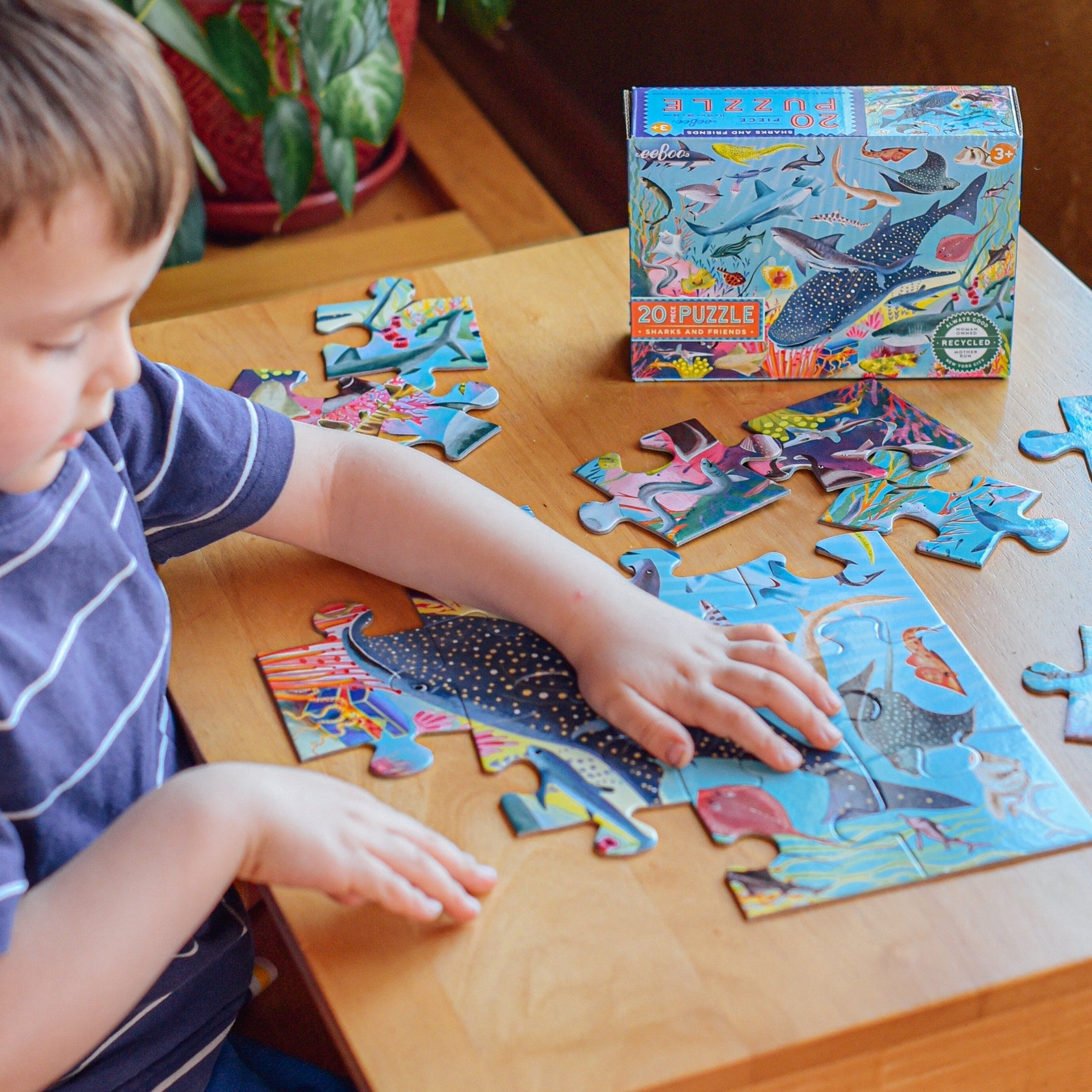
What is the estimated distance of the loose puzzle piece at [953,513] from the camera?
906mm

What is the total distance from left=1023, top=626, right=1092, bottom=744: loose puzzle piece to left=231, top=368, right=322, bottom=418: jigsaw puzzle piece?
1.85ft

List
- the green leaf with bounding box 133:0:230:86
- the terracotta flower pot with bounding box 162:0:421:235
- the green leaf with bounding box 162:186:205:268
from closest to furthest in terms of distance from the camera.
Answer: the green leaf with bounding box 133:0:230:86 < the green leaf with bounding box 162:186:205:268 < the terracotta flower pot with bounding box 162:0:421:235

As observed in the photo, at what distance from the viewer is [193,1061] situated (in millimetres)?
863

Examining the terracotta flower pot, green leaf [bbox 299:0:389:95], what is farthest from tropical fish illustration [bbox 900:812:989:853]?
the terracotta flower pot

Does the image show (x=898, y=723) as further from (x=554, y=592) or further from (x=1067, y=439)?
(x=1067, y=439)

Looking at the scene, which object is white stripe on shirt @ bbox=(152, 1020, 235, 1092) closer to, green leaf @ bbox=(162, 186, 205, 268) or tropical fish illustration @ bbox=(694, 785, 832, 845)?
tropical fish illustration @ bbox=(694, 785, 832, 845)

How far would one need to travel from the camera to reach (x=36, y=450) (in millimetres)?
693

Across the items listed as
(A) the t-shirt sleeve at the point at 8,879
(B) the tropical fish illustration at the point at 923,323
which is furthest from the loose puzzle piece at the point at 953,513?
(A) the t-shirt sleeve at the point at 8,879

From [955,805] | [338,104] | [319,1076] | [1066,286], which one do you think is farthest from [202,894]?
[338,104]

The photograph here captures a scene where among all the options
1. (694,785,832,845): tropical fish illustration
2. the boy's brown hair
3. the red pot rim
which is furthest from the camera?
the red pot rim

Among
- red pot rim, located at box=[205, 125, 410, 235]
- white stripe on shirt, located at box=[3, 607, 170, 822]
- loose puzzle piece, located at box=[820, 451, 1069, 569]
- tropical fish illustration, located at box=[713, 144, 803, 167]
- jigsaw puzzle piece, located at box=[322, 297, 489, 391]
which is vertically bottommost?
→ red pot rim, located at box=[205, 125, 410, 235]

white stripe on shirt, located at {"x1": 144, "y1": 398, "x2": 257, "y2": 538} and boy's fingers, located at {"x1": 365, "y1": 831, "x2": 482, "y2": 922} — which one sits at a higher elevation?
white stripe on shirt, located at {"x1": 144, "y1": 398, "x2": 257, "y2": 538}

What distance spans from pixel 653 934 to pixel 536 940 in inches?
2.4

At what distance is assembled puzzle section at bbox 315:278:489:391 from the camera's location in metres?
1.08
